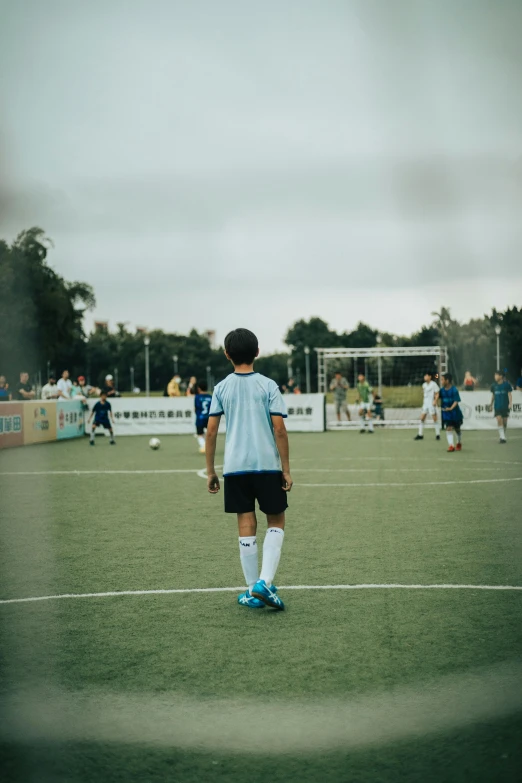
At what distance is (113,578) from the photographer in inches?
274

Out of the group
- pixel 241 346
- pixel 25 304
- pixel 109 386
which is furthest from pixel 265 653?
pixel 109 386

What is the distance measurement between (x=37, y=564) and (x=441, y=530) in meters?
3.97

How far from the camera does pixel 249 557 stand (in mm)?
5996

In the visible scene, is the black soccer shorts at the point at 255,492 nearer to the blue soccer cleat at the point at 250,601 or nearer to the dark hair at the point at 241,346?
the blue soccer cleat at the point at 250,601

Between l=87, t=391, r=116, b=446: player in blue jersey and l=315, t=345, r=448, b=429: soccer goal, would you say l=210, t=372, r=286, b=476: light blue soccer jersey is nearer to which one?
l=87, t=391, r=116, b=446: player in blue jersey

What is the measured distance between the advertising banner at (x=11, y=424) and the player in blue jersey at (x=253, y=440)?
1893 cm

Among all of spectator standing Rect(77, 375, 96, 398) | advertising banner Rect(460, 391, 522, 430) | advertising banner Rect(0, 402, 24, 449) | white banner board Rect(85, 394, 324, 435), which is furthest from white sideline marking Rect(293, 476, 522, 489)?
spectator standing Rect(77, 375, 96, 398)

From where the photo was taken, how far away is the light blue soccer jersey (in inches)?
229

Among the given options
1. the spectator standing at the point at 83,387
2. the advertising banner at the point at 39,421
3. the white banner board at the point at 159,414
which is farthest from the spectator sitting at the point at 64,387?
the advertising banner at the point at 39,421

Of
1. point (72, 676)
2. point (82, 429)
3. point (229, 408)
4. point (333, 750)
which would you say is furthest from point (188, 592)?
point (82, 429)

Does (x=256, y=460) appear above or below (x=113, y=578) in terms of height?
above

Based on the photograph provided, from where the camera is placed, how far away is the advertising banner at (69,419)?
28031 millimetres

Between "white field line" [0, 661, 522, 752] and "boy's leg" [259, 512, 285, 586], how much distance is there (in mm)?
1775

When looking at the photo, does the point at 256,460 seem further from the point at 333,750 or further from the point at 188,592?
the point at 333,750
